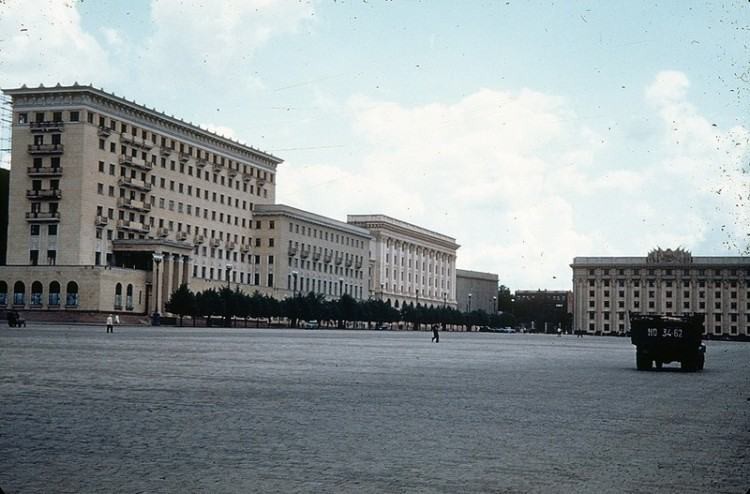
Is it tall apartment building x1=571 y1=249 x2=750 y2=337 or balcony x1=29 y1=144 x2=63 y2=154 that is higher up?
balcony x1=29 y1=144 x2=63 y2=154

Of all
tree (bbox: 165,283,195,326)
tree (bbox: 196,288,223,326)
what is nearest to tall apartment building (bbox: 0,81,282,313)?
tree (bbox: 165,283,195,326)

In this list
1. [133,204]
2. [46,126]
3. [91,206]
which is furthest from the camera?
[133,204]

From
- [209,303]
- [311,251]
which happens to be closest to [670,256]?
[311,251]

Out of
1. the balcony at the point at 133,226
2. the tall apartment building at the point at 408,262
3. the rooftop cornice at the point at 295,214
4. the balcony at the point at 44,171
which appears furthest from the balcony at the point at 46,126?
the tall apartment building at the point at 408,262

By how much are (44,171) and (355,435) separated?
88569 millimetres

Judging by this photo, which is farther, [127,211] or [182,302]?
[127,211]

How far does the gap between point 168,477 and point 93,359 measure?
18.9 metres

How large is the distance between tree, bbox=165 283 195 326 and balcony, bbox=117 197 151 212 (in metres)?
13.1

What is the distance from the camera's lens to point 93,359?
84.8ft

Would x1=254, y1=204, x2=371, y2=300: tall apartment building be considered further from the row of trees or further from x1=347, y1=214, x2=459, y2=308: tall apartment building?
→ the row of trees

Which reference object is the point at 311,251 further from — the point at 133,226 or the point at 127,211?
the point at 127,211

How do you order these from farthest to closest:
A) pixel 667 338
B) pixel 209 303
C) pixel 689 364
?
pixel 209 303 < pixel 689 364 < pixel 667 338

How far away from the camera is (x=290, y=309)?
10756cm

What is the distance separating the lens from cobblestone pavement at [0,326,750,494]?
8.11m
